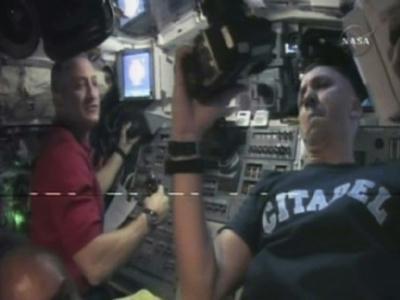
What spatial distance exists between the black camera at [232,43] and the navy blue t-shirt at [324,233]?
26 centimetres

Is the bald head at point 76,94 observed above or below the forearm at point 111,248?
above

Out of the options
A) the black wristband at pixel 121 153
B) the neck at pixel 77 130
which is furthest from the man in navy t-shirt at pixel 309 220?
the neck at pixel 77 130

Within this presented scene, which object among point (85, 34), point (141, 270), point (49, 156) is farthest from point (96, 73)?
point (141, 270)

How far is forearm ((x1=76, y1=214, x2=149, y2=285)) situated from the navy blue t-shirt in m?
0.24

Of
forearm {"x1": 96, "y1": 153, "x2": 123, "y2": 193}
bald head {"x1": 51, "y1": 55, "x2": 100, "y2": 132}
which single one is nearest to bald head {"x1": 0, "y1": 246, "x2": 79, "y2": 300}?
forearm {"x1": 96, "y1": 153, "x2": 123, "y2": 193}

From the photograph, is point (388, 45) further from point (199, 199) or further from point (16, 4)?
point (16, 4)

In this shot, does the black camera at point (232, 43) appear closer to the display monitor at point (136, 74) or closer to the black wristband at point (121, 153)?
the display monitor at point (136, 74)

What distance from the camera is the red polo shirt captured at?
52.6 inches

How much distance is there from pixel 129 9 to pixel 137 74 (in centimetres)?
16

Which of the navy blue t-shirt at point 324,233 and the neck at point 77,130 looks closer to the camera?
the navy blue t-shirt at point 324,233

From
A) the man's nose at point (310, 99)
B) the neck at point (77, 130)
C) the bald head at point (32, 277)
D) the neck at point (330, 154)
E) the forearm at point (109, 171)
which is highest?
the man's nose at point (310, 99)

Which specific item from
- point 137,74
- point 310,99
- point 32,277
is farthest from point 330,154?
point 32,277

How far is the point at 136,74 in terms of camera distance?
132cm

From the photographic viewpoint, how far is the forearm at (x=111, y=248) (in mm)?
1338
